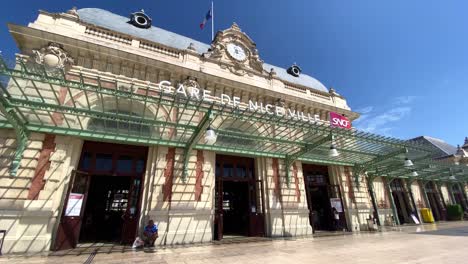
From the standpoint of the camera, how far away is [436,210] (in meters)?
17.3

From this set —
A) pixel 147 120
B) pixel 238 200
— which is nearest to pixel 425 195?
pixel 238 200

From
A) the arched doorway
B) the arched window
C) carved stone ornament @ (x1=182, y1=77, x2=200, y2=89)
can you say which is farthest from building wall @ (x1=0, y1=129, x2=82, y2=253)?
the arched doorway

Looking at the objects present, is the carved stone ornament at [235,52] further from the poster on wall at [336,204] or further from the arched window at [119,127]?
the poster on wall at [336,204]

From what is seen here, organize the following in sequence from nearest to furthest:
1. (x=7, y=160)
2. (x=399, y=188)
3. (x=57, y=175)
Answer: (x=7, y=160) < (x=57, y=175) < (x=399, y=188)

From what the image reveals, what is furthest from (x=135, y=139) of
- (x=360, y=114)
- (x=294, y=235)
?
(x=360, y=114)

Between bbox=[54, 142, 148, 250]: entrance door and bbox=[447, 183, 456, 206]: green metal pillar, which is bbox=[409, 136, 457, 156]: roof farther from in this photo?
bbox=[54, 142, 148, 250]: entrance door

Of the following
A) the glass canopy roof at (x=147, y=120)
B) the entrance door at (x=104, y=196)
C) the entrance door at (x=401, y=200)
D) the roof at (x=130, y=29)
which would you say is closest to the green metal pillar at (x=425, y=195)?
the entrance door at (x=401, y=200)

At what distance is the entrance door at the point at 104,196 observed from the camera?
698 centimetres

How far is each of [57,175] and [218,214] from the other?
5513mm

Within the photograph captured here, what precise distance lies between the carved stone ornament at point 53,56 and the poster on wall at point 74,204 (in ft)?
14.0

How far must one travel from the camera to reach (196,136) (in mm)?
7523

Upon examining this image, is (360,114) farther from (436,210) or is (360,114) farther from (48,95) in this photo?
(48,95)

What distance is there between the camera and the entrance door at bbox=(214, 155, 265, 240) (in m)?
9.33

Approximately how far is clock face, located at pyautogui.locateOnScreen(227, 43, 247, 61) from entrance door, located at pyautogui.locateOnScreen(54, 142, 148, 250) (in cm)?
688
